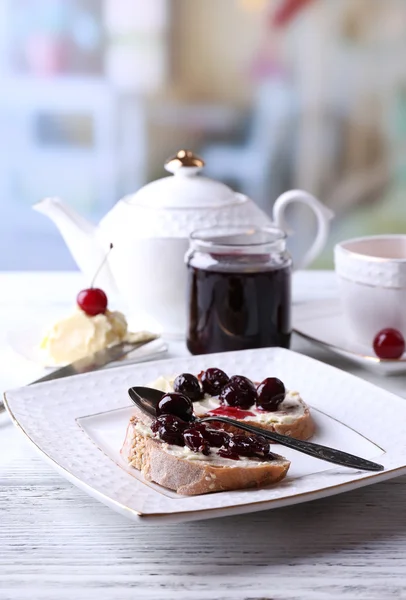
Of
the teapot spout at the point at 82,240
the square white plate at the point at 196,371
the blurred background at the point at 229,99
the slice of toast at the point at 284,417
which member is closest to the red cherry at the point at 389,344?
the square white plate at the point at 196,371

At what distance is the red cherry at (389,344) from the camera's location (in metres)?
1.24

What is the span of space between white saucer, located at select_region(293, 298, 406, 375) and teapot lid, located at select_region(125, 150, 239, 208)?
0.24 m

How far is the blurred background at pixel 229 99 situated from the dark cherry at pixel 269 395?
12.1 ft

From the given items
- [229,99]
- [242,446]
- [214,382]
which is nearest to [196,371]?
[214,382]

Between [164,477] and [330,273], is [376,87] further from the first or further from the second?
[164,477]

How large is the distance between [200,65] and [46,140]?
974 millimetres

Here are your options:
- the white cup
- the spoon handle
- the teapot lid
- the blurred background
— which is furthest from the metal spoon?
the blurred background

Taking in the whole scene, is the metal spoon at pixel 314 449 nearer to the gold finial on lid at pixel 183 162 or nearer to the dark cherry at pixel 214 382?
the dark cherry at pixel 214 382

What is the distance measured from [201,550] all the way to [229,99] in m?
4.22

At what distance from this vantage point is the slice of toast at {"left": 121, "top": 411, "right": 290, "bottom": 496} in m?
0.80

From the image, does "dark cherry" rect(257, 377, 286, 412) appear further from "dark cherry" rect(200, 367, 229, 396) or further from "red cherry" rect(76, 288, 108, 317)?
"red cherry" rect(76, 288, 108, 317)

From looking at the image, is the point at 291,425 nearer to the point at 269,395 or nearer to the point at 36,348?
the point at 269,395

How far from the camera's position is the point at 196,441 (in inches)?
33.5

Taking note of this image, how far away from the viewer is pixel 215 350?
131 cm
